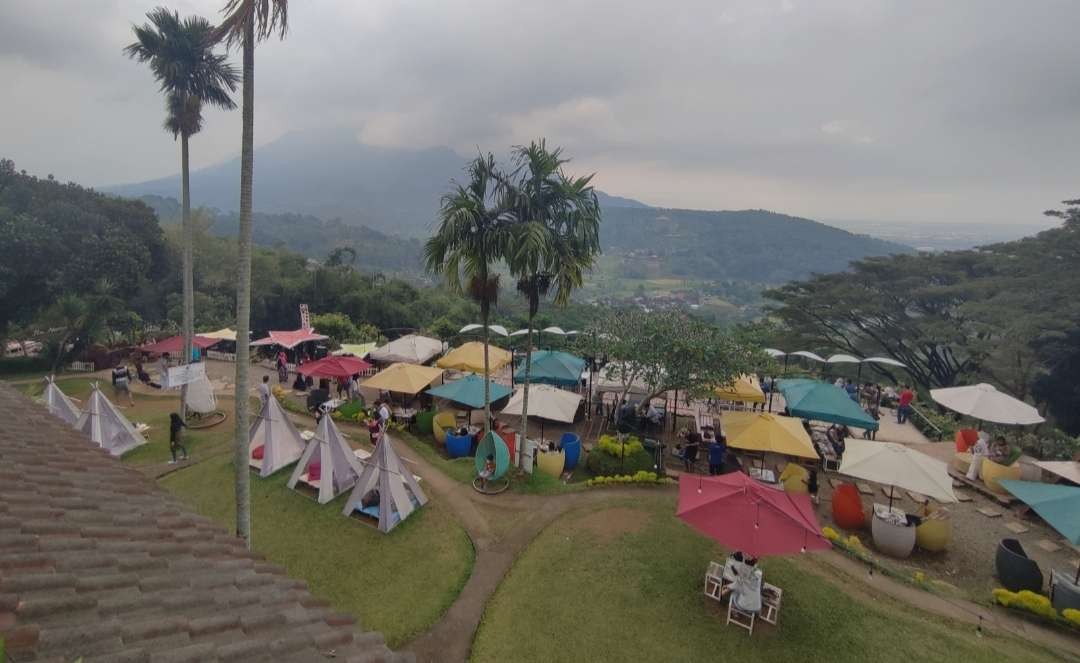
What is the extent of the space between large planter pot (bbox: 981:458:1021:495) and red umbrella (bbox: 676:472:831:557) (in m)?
9.23

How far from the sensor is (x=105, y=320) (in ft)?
83.0

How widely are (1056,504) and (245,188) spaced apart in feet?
54.5

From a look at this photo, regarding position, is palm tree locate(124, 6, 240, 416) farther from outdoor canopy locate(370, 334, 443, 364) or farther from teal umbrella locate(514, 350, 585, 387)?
teal umbrella locate(514, 350, 585, 387)

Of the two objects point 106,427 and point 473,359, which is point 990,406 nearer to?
point 473,359

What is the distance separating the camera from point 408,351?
913 inches

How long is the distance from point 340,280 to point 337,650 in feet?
156

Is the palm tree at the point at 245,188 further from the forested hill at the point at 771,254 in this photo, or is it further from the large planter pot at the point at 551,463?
the forested hill at the point at 771,254

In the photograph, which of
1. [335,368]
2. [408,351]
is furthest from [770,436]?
[408,351]

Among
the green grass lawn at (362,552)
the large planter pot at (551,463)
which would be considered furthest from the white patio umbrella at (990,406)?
the green grass lawn at (362,552)

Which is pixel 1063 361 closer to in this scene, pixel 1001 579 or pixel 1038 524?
pixel 1038 524

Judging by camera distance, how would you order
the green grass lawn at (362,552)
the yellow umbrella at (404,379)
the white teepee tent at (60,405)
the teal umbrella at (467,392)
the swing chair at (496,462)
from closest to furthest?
the green grass lawn at (362,552)
the swing chair at (496,462)
the white teepee tent at (60,405)
the teal umbrella at (467,392)
the yellow umbrella at (404,379)

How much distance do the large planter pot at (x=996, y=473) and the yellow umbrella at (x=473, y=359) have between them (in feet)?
52.4

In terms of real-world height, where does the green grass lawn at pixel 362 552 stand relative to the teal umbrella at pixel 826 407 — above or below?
below

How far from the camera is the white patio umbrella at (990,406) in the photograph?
14.2 meters
